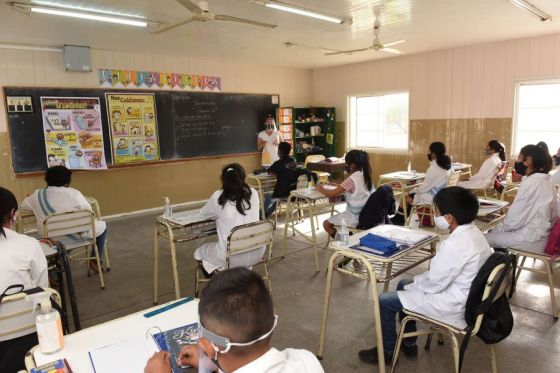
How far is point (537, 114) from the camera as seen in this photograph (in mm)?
6496

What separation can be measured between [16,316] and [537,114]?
24.4 ft

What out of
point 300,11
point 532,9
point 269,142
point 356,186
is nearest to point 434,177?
point 356,186

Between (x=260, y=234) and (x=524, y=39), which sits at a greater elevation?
(x=524, y=39)

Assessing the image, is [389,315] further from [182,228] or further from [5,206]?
→ [5,206]

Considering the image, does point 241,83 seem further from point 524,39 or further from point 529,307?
point 529,307

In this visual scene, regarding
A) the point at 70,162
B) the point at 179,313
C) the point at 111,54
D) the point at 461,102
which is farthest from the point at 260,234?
the point at 461,102

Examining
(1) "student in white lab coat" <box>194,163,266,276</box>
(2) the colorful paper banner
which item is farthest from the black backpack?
(2) the colorful paper banner

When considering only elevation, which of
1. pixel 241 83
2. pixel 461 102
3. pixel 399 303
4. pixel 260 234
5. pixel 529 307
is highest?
pixel 241 83

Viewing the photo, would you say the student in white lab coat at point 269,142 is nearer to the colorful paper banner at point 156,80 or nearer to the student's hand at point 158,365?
the colorful paper banner at point 156,80

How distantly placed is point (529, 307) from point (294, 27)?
4139 millimetres

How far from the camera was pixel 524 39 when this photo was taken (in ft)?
20.7

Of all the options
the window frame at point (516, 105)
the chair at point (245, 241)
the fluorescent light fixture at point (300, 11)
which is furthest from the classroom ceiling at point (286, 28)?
the chair at point (245, 241)

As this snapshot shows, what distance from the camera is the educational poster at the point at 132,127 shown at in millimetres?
6469

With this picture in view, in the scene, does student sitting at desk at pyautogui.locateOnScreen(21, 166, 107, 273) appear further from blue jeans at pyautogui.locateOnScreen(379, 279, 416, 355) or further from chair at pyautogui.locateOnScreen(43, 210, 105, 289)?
blue jeans at pyautogui.locateOnScreen(379, 279, 416, 355)
